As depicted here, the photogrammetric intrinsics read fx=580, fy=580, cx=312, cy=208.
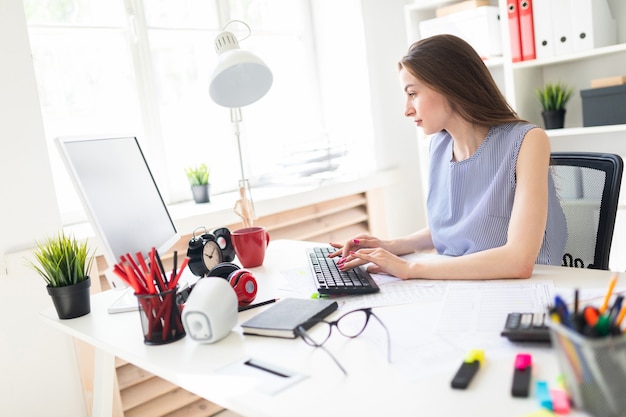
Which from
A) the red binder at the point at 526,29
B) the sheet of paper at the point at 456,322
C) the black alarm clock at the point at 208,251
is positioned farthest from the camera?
the red binder at the point at 526,29

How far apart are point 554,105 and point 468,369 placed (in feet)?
7.11

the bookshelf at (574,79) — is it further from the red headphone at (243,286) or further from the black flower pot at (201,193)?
the red headphone at (243,286)

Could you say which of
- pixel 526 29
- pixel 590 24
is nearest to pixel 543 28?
pixel 526 29

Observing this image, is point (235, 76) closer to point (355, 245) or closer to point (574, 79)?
point (355, 245)

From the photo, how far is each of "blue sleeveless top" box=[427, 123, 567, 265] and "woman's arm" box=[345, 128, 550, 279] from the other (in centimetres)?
6

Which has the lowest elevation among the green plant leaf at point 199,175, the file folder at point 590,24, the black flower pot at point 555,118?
the green plant leaf at point 199,175

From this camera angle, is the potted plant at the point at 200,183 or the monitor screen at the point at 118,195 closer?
the monitor screen at the point at 118,195

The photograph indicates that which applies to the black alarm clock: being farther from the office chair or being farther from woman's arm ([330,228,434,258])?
the office chair

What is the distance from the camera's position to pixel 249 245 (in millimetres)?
1631

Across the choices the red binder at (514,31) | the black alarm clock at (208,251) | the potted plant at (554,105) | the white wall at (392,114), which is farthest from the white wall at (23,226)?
the potted plant at (554,105)

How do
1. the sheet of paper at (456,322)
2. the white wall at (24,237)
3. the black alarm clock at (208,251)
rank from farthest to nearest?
the white wall at (24,237) < the black alarm clock at (208,251) < the sheet of paper at (456,322)

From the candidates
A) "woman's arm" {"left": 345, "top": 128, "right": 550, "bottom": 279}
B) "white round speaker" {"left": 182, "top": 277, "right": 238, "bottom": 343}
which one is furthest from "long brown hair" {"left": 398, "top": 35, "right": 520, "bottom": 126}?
"white round speaker" {"left": 182, "top": 277, "right": 238, "bottom": 343}

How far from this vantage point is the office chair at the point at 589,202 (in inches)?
60.8

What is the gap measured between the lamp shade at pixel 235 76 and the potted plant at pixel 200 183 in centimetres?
91
